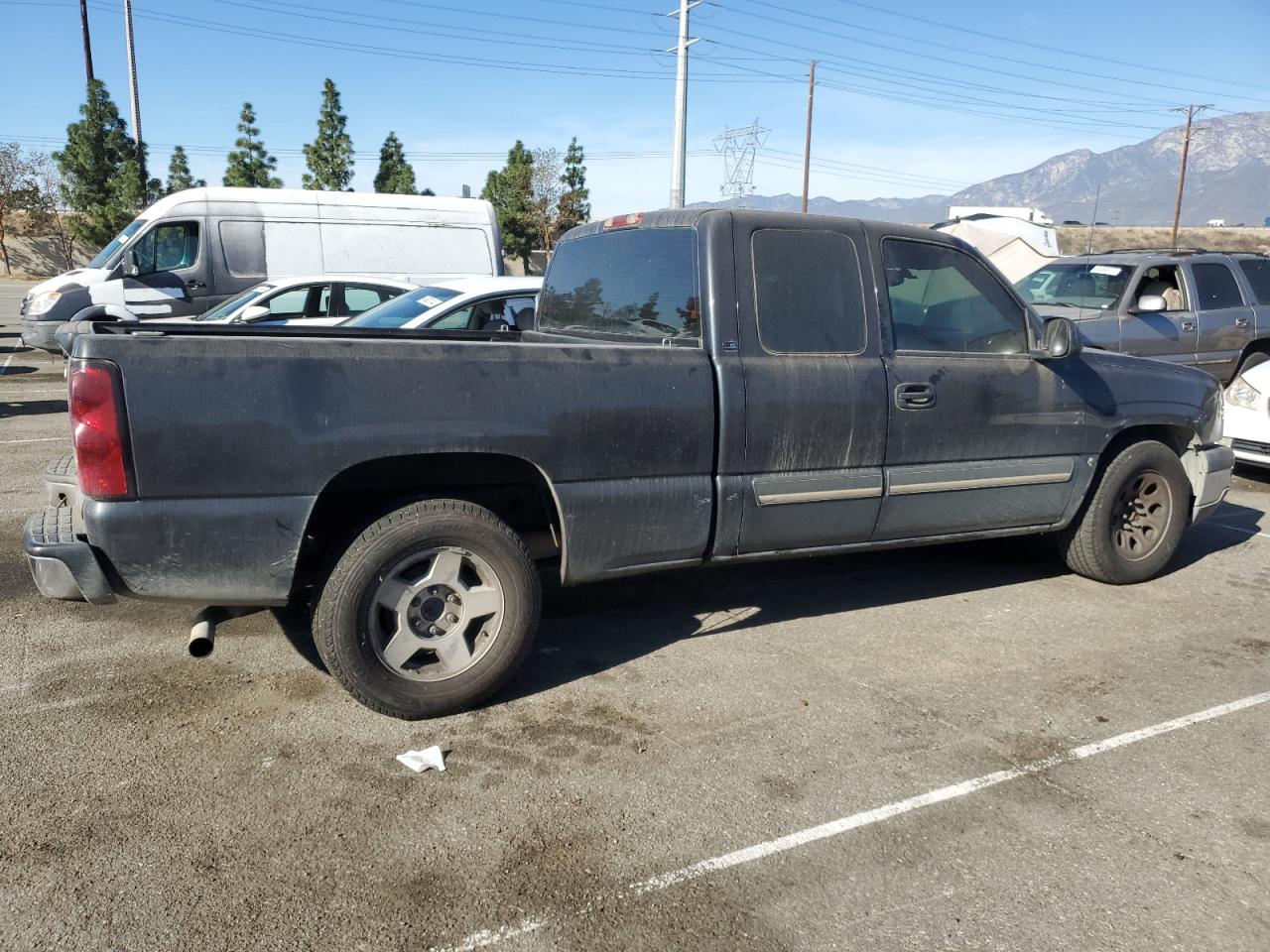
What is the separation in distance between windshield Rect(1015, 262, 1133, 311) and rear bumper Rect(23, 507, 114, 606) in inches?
359

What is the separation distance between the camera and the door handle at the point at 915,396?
4.43 meters

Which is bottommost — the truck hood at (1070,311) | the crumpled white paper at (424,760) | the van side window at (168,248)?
the crumpled white paper at (424,760)

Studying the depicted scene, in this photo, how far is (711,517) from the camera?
161 inches

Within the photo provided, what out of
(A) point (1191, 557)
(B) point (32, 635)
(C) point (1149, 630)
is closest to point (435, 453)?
(B) point (32, 635)

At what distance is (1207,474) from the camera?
564cm

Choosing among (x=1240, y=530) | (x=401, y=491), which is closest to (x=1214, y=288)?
(x=1240, y=530)

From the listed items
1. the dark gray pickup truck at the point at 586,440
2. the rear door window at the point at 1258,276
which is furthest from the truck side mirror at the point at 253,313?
the rear door window at the point at 1258,276

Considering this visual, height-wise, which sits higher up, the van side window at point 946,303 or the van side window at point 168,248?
the van side window at point 168,248

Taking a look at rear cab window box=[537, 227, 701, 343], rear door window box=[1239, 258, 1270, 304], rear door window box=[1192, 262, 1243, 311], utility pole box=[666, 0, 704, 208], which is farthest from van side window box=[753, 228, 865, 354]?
utility pole box=[666, 0, 704, 208]

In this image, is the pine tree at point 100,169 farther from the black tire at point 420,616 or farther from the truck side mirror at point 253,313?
the black tire at point 420,616

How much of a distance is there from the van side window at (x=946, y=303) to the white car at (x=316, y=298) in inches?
272

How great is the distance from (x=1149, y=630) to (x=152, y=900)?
14.7 feet

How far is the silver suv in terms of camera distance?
10000mm

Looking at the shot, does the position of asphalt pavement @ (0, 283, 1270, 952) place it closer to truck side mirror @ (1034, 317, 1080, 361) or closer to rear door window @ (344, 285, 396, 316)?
truck side mirror @ (1034, 317, 1080, 361)
